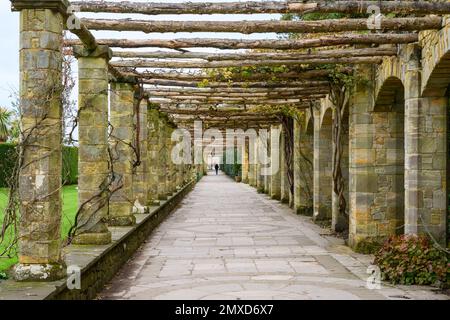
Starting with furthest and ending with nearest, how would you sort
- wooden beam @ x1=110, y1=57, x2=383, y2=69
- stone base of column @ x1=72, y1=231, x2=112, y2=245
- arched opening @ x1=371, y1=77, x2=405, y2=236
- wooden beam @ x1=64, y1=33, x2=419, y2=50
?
arched opening @ x1=371, y1=77, x2=405, y2=236, wooden beam @ x1=110, y1=57, x2=383, y2=69, stone base of column @ x1=72, y1=231, x2=112, y2=245, wooden beam @ x1=64, y1=33, x2=419, y2=50

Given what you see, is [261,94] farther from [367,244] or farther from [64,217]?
[64,217]

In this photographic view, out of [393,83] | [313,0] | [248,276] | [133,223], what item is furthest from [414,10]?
[133,223]

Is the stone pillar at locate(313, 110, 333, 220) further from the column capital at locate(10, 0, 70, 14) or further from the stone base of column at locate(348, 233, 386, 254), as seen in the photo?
the column capital at locate(10, 0, 70, 14)

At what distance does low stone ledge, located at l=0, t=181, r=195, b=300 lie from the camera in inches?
192

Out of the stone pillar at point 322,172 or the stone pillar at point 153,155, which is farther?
the stone pillar at point 153,155

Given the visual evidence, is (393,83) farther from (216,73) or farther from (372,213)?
(216,73)

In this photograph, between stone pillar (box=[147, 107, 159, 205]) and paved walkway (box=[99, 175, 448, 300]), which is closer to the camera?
paved walkway (box=[99, 175, 448, 300])

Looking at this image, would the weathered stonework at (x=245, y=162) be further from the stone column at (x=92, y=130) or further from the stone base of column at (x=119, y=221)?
the stone column at (x=92, y=130)

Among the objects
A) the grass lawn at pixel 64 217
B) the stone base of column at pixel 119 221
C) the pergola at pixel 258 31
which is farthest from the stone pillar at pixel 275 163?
the stone base of column at pixel 119 221

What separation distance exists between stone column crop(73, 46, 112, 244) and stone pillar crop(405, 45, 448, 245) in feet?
12.7

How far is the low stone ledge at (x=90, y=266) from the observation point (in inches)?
192

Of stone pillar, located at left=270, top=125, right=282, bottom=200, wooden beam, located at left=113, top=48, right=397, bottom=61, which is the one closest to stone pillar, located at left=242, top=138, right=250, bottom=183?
stone pillar, located at left=270, top=125, right=282, bottom=200

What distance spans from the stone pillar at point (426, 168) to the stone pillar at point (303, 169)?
9078mm
